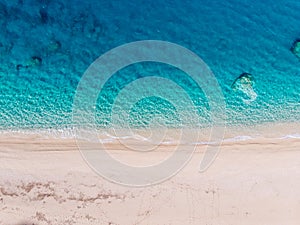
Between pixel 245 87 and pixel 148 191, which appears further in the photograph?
pixel 245 87

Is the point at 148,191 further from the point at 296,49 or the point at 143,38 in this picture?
the point at 296,49

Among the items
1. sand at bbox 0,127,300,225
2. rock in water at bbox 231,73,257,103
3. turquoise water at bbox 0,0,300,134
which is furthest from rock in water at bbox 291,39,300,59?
sand at bbox 0,127,300,225

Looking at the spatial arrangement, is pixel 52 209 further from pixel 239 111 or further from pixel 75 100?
pixel 239 111

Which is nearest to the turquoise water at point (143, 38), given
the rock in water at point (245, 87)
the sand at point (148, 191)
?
the rock in water at point (245, 87)

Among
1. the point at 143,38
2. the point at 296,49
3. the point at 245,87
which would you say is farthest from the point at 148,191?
the point at 296,49

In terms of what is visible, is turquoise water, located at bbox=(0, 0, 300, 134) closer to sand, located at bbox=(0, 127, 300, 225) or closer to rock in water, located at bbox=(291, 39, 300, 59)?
rock in water, located at bbox=(291, 39, 300, 59)

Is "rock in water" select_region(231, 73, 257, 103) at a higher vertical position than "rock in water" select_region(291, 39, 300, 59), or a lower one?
lower

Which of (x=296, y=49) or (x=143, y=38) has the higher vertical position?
(x=296, y=49)
